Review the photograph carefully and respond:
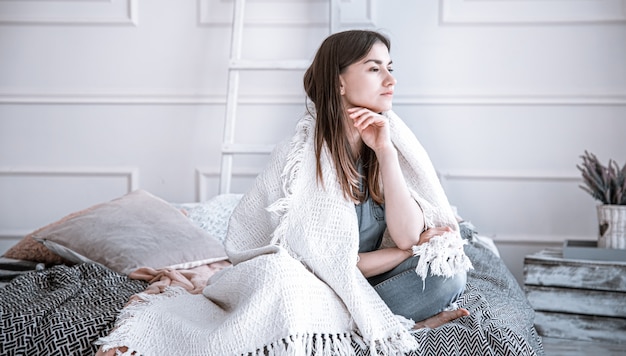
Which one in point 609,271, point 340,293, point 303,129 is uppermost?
point 303,129

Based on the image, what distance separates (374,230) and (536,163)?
4.50ft

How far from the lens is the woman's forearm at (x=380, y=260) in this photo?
65.4 inches

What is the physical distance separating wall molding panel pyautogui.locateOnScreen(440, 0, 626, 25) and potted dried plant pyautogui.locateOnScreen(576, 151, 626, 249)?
0.61 meters

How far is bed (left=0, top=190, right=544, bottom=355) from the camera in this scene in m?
1.45

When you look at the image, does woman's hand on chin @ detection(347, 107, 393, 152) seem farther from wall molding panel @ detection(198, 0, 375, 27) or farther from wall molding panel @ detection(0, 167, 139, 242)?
wall molding panel @ detection(0, 167, 139, 242)

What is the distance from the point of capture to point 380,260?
65.4 inches

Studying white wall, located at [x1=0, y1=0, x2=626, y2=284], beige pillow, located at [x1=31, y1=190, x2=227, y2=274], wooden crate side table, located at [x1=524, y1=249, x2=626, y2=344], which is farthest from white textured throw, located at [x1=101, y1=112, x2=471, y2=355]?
white wall, located at [x1=0, y1=0, x2=626, y2=284]

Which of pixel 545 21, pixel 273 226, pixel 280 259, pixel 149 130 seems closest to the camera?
pixel 280 259

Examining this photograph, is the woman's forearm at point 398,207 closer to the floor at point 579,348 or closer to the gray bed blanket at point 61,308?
the gray bed blanket at point 61,308

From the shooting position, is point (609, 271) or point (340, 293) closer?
point (340, 293)

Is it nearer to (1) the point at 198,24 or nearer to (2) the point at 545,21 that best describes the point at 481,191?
(2) the point at 545,21

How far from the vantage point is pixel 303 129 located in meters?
1.81

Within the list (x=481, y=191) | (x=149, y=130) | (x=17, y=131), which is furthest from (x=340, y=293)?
(x=17, y=131)

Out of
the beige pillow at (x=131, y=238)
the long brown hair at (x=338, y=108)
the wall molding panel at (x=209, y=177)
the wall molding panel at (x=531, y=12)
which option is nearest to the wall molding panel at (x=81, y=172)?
the wall molding panel at (x=209, y=177)
